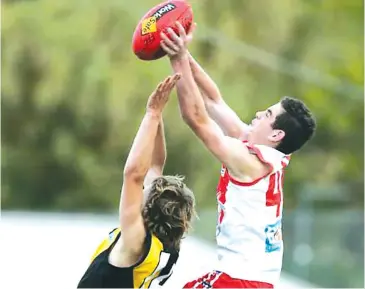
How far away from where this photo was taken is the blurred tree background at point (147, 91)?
77.0 feet

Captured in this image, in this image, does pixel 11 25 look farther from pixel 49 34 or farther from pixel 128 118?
pixel 128 118

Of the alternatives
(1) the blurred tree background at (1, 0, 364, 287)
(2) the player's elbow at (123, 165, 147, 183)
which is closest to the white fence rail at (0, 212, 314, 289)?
(2) the player's elbow at (123, 165, 147, 183)

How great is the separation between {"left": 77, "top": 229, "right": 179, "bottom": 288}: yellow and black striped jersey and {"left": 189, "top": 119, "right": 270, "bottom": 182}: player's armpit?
0.61 m

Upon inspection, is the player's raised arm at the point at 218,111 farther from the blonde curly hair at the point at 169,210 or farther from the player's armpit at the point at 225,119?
the blonde curly hair at the point at 169,210

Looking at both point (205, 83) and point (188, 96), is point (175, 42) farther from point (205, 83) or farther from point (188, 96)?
point (205, 83)

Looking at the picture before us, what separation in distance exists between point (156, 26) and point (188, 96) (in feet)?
1.51

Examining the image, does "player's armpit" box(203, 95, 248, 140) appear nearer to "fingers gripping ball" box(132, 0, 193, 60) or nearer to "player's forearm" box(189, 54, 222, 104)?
"player's forearm" box(189, 54, 222, 104)

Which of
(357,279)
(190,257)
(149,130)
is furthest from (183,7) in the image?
(357,279)

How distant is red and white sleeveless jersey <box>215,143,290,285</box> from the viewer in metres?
6.48

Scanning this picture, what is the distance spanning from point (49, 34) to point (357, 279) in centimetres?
962

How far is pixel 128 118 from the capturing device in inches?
933

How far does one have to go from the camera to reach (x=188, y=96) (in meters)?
6.44

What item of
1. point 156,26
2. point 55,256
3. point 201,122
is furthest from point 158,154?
point 55,256

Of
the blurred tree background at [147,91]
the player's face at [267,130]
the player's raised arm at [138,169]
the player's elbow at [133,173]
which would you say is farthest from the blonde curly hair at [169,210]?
the blurred tree background at [147,91]
